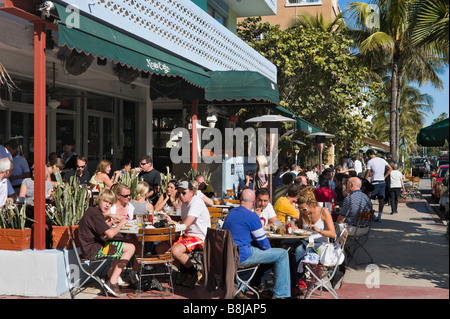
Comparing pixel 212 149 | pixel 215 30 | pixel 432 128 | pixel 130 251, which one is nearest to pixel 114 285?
pixel 130 251

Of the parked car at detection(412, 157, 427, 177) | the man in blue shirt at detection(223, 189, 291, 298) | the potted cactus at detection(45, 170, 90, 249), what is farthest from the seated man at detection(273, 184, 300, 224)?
the parked car at detection(412, 157, 427, 177)

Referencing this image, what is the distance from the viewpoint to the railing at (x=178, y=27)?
29.2 ft

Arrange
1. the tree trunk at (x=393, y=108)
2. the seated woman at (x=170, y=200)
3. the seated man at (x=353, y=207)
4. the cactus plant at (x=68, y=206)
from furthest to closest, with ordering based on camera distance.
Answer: the tree trunk at (x=393, y=108) < the seated woman at (x=170, y=200) < the seated man at (x=353, y=207) < the cactus plant at (x=68, y=206)

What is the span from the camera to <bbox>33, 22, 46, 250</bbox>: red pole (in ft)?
21.1

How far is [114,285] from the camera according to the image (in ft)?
21.4

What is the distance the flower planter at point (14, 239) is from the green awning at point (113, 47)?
7.94 ft

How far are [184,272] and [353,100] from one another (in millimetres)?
16240

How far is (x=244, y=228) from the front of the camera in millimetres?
5926

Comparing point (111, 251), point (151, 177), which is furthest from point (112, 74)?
point (111, 251)

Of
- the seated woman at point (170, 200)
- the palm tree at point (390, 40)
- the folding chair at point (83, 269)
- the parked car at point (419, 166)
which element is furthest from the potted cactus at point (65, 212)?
the parked car at point (419, 166)

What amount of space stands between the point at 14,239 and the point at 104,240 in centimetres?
113

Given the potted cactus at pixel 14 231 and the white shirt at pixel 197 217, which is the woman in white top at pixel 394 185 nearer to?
the white shirt at pixel 197 217

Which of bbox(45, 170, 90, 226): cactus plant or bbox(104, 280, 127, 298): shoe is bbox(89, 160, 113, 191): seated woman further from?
bbox(104, 280, 127, 298): shoe

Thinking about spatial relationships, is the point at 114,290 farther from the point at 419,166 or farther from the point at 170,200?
the point at 419,166
